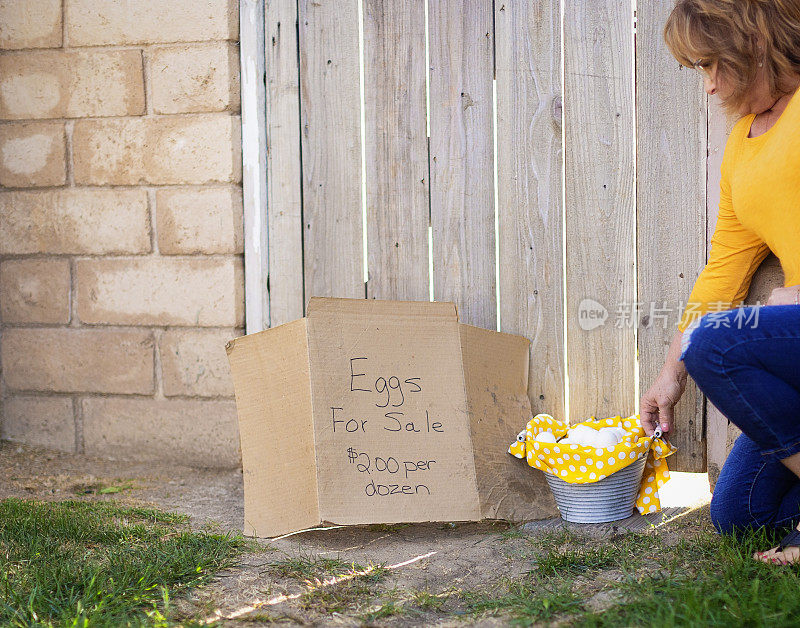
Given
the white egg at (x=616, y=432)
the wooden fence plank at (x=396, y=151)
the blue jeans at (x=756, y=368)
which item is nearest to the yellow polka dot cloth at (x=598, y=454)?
the white egg at (x=616, y=432)

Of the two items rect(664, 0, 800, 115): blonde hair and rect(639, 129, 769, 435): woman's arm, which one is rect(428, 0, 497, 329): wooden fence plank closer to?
rect(639, 129, 769, 435): woman's arm

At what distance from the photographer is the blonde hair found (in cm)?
184

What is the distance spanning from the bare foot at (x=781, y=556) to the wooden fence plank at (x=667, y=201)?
2.42ft

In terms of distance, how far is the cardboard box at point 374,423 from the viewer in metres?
2.27

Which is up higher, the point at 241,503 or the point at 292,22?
the point at 292,22

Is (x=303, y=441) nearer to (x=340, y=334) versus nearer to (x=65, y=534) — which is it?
(x=340, y=334)

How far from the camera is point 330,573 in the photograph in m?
1.97

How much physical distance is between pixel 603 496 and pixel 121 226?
6.61 feet

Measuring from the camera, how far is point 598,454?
2227 millimetres

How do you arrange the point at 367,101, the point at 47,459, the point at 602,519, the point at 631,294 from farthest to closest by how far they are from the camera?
the point at 47,459, the point at 367,101, the point at 631,294, the point at 602,519

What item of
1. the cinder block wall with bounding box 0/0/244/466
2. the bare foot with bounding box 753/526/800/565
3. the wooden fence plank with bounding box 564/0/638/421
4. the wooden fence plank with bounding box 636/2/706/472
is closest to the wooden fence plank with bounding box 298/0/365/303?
the cinder block wall with bounding box 0/0/244/466

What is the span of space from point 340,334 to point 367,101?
2.99ft

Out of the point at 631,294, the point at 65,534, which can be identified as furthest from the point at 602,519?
the point at 65,534

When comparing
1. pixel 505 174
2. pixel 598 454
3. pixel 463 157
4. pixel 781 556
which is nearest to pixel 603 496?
pixel 598 454
